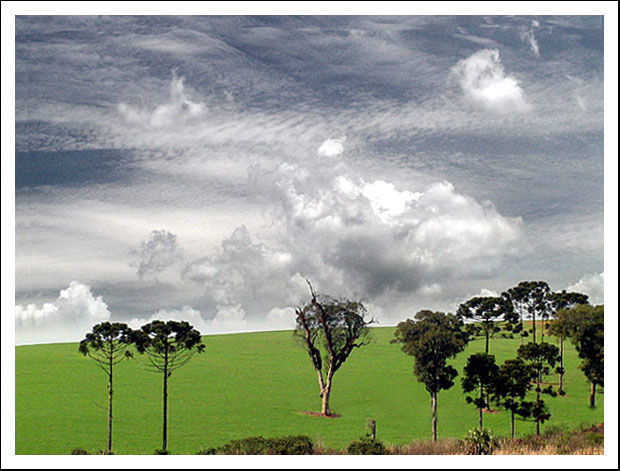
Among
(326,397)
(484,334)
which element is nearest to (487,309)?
(484,334)

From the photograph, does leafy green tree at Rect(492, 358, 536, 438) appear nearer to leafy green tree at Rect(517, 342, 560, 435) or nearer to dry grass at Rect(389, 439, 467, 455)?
leafy green tree at Rect(517, 342, 560, 435)

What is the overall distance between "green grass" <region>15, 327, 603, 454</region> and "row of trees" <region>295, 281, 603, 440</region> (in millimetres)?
579

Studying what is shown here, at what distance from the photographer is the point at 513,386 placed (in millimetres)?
13281

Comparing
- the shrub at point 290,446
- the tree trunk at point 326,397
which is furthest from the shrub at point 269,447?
the tree trunk at point 326,397

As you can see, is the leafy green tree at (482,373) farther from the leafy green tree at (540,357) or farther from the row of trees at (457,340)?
the leafy green tree at (540,357)

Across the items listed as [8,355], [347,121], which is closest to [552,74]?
[347,121]

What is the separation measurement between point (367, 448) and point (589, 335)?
566 centimetres

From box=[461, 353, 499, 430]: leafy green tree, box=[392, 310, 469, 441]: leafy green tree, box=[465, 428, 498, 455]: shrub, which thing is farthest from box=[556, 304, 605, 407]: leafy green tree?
box=[465, 428, 498, 455]: shrub

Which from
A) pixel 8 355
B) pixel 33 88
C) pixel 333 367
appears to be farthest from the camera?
pixel 333 367

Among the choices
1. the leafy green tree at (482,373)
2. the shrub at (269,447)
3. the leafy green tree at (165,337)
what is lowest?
the shrub at (269,447)

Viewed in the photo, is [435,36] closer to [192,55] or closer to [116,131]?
[192,55]

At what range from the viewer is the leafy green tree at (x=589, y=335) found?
13.4 metres

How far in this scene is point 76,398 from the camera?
1559 cm

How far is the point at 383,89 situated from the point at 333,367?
6.88 meters
